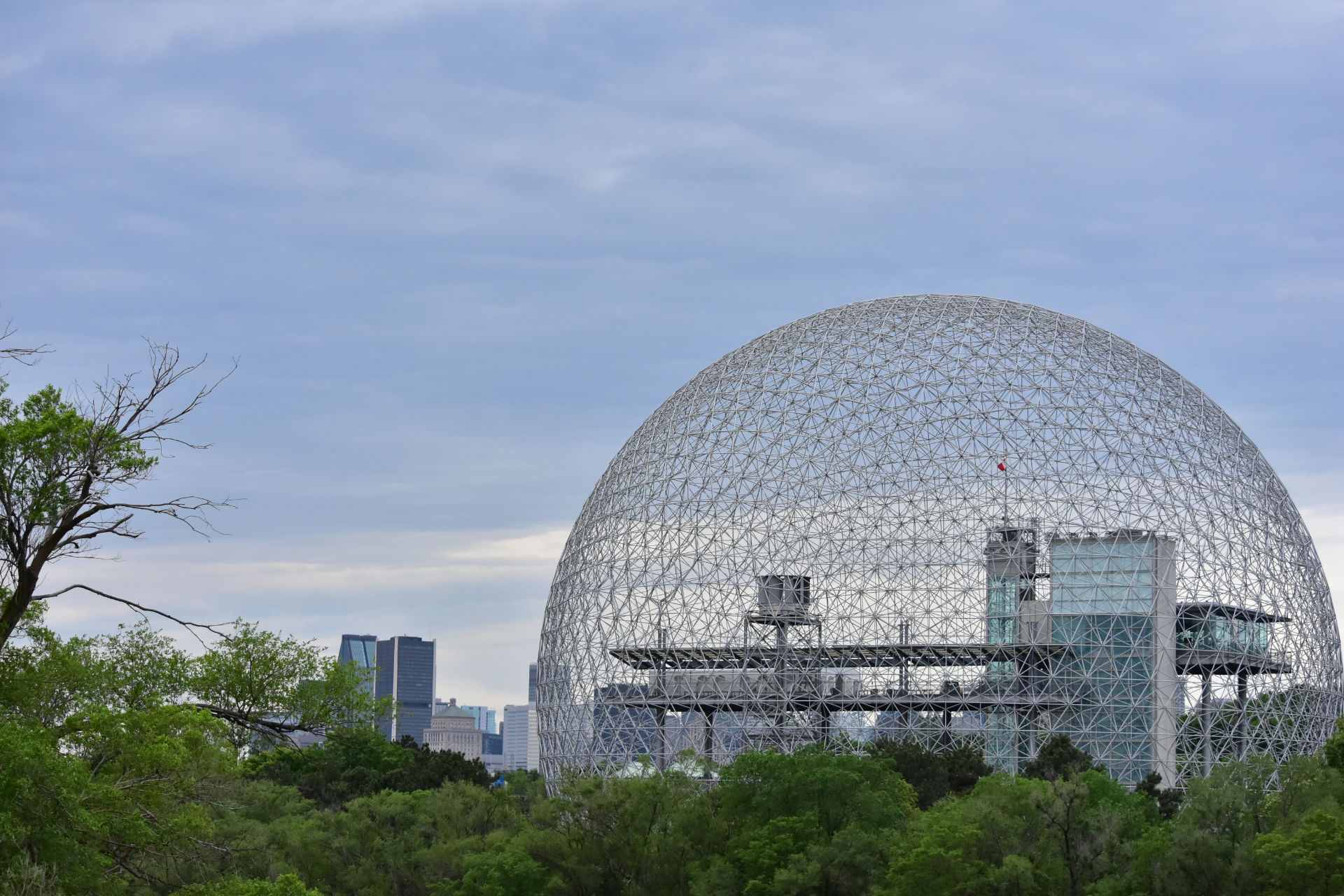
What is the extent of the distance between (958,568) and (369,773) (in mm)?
22599

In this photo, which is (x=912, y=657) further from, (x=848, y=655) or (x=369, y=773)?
(x=369, y=773)

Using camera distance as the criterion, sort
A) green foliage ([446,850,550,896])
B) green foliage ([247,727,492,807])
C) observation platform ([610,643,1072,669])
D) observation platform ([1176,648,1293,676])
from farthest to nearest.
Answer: green foliage ([247,727,492,807]) < observation platform ([1176,648,1293,676]) < observation platform ([610,643,1072,669]) < green foliage ([446,850,550,896])

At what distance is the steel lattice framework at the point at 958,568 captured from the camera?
139 ft

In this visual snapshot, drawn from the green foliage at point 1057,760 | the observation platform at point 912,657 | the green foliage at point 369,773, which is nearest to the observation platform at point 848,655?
the observation platform at point 912,657

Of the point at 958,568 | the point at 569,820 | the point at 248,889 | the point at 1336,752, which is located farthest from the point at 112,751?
the point at 958,568

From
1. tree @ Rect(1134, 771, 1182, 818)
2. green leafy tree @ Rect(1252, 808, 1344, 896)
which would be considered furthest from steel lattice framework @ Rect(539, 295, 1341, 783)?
green leafy tree @ Rect(1252, 808, 1344, 896)

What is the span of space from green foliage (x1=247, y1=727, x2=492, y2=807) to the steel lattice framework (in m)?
4.65

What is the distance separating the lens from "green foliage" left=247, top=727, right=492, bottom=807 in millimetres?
48031

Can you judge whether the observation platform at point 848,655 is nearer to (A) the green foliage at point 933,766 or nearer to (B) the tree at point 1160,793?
(A) the green foliage at point 933,766

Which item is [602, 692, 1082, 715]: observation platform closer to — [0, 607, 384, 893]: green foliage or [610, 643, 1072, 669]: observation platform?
[610, 643, 1072, 669]: observation platform

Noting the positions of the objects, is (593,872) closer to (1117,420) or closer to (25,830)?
(25,830)

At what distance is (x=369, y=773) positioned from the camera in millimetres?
49500

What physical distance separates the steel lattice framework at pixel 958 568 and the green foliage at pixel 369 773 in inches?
183

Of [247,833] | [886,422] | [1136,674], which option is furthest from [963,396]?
[247,833]
